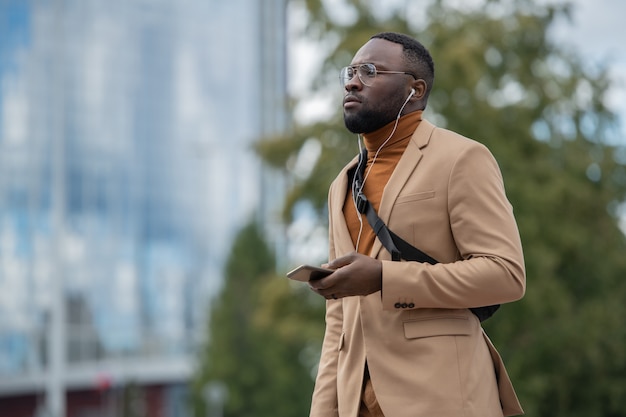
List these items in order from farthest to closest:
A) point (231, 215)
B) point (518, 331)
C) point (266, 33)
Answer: point (266, 33), point (231, 215), point (518, 331)

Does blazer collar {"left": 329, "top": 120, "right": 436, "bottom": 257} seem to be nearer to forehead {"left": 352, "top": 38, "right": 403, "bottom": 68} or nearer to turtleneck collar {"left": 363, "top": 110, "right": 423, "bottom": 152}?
turtleneck collar {"left": 363, "top": 110, "right": 423, "bottom": 152}

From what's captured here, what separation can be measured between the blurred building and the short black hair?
33.2 m

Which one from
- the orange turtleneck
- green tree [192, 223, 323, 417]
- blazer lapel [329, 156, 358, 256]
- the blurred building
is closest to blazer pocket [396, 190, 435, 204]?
the orange turtleneck

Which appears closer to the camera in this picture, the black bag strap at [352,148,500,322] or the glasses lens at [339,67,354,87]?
the black bag strap at [352,148,500,322]

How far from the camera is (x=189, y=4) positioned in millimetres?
58875

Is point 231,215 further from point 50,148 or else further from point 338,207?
point 338,207

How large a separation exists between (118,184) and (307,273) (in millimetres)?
50445

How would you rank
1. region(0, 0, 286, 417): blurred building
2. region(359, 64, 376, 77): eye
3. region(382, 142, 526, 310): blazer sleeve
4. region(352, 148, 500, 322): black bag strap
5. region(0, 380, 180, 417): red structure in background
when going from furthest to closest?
1. region(0, 380, 180, 417): red structure in background
2. region(0, 0, 286, 417): blurred building
3. region(359, 64, 376, 77): eye
4. region(352, 148, 500, 322): black bag strap
5. region(382, 142, 526, 310): blazer sleeve

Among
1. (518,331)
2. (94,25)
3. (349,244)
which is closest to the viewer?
(349,244)

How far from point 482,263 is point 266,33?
65359 mm

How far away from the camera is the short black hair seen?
11.5 ft

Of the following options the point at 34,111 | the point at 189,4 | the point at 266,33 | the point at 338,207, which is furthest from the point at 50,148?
the point at 338,207

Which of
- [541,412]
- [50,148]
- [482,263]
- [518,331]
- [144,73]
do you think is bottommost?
[541,412]

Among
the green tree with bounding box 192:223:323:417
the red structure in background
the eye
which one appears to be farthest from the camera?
the red structure in background
